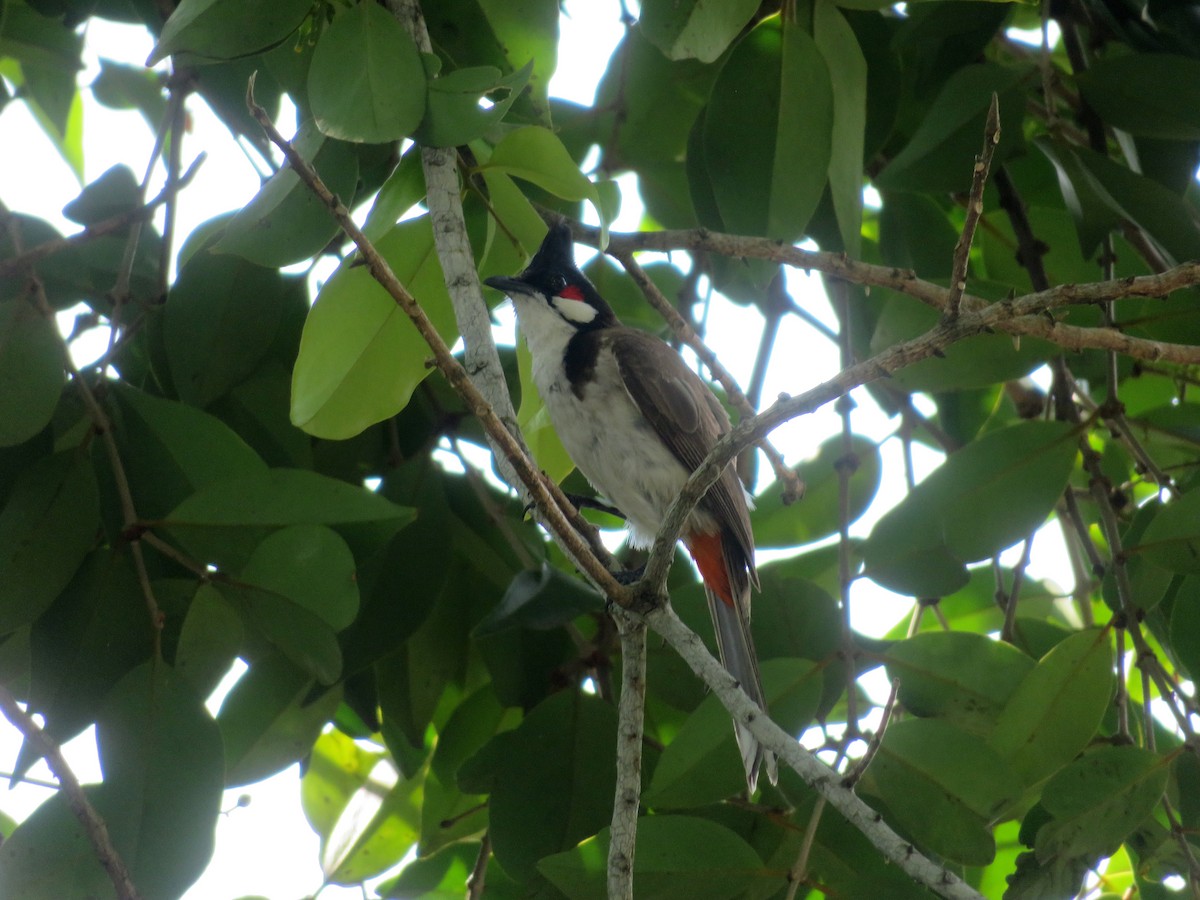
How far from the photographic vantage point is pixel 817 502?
8.63 ft

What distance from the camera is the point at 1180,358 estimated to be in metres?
→ 1.62

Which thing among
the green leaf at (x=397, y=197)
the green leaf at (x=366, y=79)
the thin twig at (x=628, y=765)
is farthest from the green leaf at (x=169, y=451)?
the thin twig at (x=628, y=765)

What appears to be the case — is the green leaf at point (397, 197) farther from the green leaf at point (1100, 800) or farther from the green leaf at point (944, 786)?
the green leaf at point (1100, 800)

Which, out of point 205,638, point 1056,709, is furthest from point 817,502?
point 205,638

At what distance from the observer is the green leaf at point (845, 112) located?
6.79 ft

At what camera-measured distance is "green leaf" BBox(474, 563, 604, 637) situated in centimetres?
189

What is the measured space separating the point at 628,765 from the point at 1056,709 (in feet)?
2.27

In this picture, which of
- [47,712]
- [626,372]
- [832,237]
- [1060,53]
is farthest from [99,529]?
[1060,53]

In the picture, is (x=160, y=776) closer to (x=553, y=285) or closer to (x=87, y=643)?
(x=87, y=643)

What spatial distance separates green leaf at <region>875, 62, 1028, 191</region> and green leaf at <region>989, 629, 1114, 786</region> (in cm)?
88

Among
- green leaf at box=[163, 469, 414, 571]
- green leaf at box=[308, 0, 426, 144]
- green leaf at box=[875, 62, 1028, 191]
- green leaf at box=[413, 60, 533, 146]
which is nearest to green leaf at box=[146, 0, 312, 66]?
green leaf at box=[308, 0, 426, 144]

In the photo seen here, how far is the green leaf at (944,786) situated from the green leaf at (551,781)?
1.56ft

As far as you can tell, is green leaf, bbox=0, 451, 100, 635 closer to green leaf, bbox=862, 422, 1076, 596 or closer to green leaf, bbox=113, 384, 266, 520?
green leaf, bbox=113, 384, 266, 520

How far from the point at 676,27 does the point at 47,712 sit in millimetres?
1408
